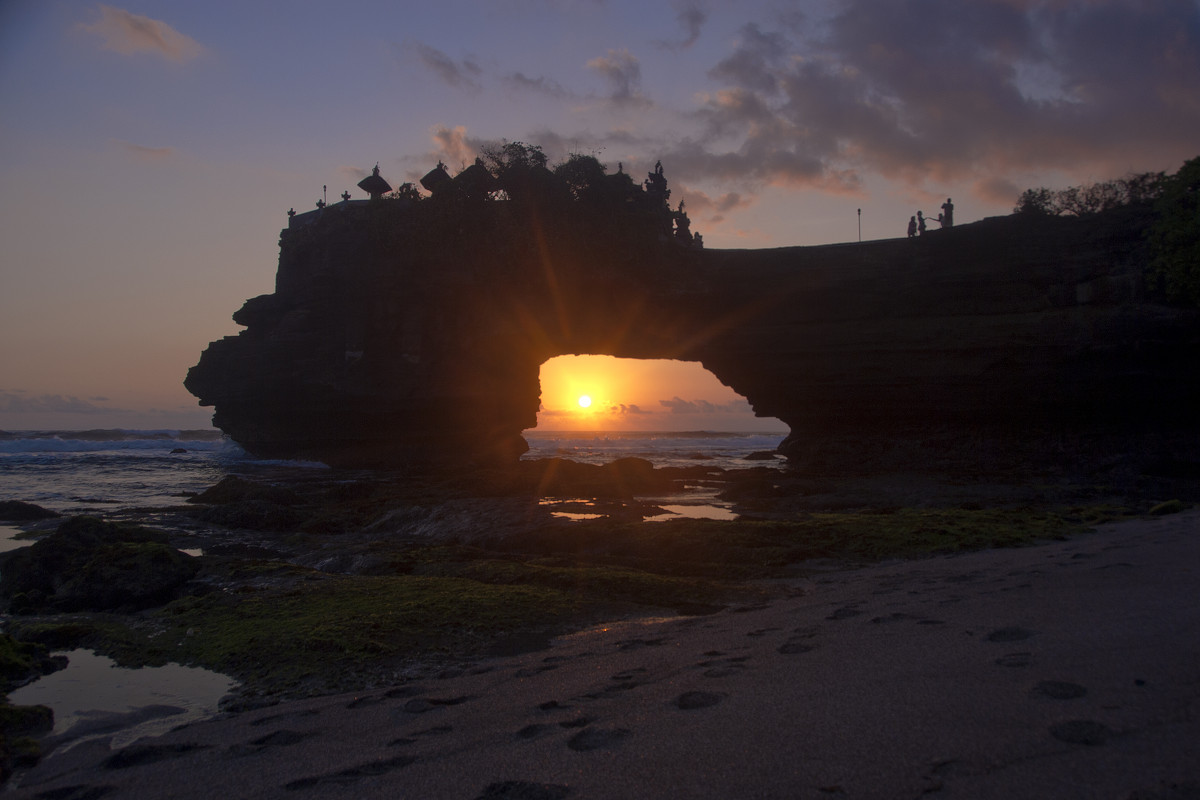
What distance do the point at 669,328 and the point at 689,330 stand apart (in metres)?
1.01

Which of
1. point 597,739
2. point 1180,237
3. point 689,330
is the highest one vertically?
point 1180,237

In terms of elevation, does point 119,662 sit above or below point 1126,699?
below

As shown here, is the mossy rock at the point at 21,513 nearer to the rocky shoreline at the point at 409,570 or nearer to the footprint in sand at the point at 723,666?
the rocky shoreline at the point at 409,570

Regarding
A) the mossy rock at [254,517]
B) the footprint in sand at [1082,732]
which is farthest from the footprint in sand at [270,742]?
the mossy rock at [254,517]

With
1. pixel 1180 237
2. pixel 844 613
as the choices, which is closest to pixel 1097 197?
pixel 1180 237

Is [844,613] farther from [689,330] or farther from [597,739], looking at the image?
[689,330]

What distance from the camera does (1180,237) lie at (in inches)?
790

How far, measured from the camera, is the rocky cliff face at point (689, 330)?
2214 cm

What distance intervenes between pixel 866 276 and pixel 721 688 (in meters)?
23.4

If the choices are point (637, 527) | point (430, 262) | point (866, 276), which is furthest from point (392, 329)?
point (637, 527)

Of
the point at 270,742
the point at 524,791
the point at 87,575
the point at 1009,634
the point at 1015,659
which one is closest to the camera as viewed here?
the point at 524,791

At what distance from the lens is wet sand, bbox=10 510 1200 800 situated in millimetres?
2570

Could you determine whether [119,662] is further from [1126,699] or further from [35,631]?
[1126,699]

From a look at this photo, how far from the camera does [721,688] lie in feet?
12.5
